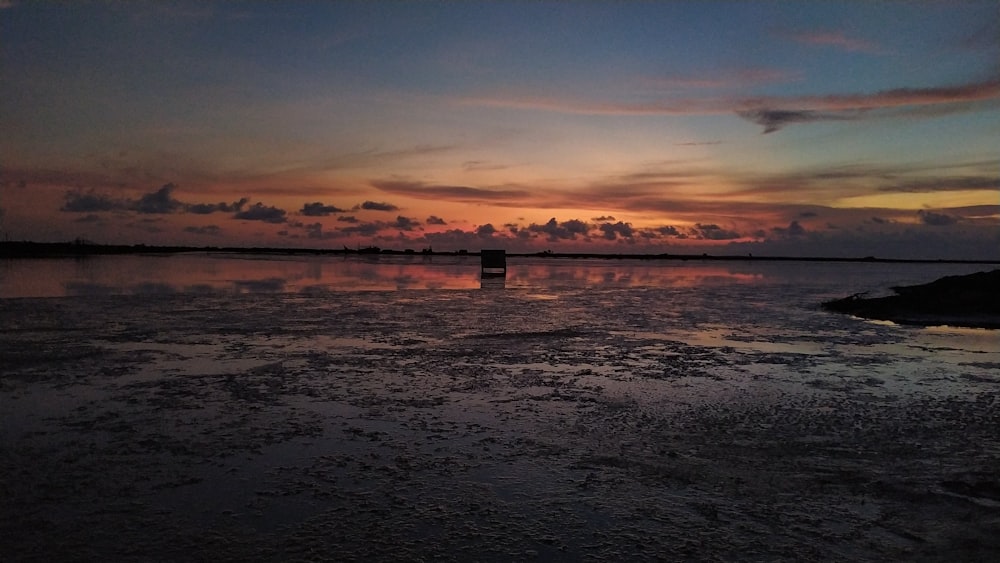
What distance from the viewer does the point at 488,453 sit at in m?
6.99

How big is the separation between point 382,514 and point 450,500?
0.64 m

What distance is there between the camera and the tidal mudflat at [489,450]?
16.1ft

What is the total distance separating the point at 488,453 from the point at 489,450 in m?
0.11

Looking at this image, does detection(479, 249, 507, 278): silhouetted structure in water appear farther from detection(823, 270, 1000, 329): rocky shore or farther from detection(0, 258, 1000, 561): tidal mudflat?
detection(0, 258, 1000, 561): tidal mudflat

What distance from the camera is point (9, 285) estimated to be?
106ft

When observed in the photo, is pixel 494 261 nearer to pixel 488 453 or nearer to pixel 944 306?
pixel 944 306

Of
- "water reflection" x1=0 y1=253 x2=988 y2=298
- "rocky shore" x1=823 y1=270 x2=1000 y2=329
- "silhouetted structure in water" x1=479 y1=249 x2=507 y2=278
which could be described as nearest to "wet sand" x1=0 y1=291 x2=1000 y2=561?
"rocky shore" x1=823 y1=270 x2=1000 y2=329

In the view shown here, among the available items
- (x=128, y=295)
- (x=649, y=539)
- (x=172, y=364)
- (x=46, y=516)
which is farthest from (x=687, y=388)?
(x=128, y=295)

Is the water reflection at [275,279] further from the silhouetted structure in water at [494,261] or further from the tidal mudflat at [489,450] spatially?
the tidal mudflat at [489,450]

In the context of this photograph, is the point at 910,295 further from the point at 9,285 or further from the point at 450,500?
the point at 9,285

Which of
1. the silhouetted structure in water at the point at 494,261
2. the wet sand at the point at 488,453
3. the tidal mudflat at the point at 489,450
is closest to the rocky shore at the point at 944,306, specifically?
the tidal mudflat at the point at 489,450

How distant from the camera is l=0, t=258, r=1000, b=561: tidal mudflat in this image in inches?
194

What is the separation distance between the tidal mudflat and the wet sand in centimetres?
3

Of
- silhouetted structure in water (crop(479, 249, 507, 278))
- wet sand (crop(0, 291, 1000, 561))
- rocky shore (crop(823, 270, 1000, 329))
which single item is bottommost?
wet sand (crop(0, 291, 1000, 561))
